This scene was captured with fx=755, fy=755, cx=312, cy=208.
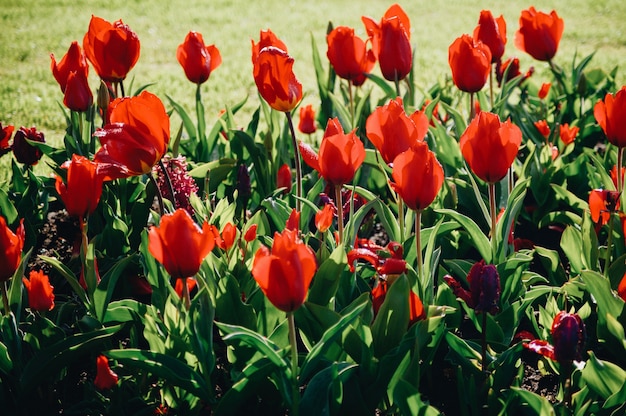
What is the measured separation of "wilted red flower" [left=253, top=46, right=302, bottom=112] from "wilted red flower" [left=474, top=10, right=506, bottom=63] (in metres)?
1.16

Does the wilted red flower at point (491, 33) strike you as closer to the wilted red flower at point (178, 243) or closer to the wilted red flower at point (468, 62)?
the wilted red flower at point (468, 62)

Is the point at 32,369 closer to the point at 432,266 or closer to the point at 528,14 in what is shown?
the point at 432,266

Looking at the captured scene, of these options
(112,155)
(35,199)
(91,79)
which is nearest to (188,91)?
(91,79)

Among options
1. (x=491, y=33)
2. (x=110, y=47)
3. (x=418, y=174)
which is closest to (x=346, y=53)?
(x=491, y=33)

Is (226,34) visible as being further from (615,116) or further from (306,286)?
(306,286)

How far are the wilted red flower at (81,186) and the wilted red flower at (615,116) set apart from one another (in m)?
1.48

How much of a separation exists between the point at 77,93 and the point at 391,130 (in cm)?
115

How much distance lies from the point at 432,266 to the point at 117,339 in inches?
40.1

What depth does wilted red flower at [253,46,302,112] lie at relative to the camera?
2.14 meters

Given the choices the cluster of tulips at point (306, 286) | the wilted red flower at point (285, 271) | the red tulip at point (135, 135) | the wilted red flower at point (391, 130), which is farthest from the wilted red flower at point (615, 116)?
the red tulip at point (135, 135)

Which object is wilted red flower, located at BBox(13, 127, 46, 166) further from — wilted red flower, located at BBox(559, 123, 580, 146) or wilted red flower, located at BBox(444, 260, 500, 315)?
wilted red flower, located at BBox(559, 123, 580, 146)

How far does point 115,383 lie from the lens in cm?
188

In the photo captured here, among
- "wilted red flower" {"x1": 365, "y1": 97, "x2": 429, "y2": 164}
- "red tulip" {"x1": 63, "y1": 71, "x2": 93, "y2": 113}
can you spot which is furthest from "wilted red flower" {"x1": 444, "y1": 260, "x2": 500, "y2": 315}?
"red tulip" {"x1": 63, "y1": 71, "x2": 93, "y2": 113}

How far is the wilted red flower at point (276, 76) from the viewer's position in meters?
2.14
